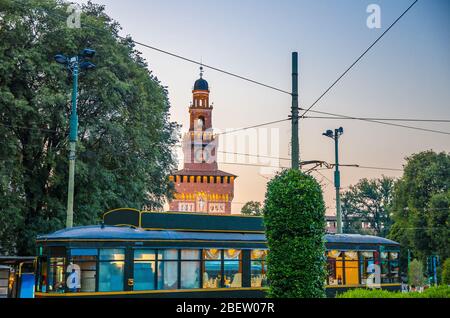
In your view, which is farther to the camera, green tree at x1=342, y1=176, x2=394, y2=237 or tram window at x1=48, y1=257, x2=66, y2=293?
green tree at x1=342, y1=176, x2=394, y2=237

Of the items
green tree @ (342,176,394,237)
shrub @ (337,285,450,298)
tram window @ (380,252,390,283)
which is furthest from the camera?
green tree @ (342,176,394,237)

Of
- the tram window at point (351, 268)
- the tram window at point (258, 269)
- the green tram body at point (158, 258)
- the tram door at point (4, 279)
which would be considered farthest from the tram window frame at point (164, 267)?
the tram window at point (351, 268)

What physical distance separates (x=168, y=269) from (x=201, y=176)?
80547 mm

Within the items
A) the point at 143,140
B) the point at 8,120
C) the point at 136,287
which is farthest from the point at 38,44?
the point at 136,287

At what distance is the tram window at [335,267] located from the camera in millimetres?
21742

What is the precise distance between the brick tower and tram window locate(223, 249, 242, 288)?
76.6m

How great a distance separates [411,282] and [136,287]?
99.2ft

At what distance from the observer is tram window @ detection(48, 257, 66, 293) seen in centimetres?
1622

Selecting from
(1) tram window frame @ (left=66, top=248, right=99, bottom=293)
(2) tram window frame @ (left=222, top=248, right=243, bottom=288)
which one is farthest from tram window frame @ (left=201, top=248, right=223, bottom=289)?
(1) tram window frame @ (left=66, top=248, right=99, bottom=293)

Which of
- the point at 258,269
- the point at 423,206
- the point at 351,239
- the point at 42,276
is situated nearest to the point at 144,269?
the point at 42,276

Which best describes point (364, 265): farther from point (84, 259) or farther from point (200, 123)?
point (200, 123)

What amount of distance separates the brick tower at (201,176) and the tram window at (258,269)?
76136 mm

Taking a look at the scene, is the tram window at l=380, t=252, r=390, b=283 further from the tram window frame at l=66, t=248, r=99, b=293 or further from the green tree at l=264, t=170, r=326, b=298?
the tram window frame at l=66, t=248, r=99, b=293

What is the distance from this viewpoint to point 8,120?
26000mm
